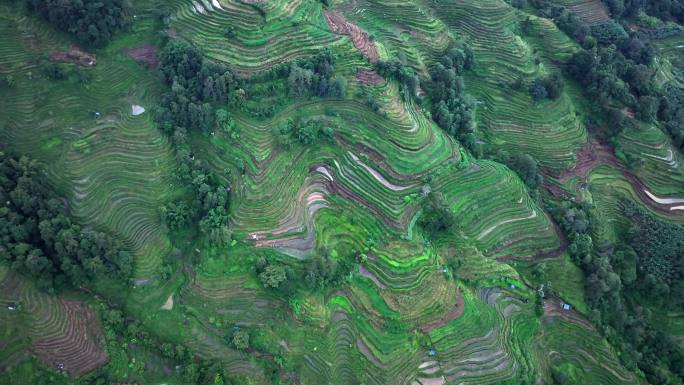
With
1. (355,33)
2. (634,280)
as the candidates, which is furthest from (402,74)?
(634,280)

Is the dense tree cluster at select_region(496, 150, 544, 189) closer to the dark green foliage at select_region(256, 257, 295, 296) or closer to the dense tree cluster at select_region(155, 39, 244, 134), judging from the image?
the dark green foliage at select_region(256, 257, 295, 296)

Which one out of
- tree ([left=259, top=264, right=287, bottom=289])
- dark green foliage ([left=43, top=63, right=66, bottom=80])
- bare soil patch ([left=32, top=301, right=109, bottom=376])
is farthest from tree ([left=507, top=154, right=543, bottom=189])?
dark green foliage ([left=43, top=63, right=66, bottom=80])

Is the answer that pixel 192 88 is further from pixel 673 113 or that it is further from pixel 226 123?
pixel 673 113

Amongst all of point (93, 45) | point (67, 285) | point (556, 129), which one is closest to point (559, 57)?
point (556, 129)

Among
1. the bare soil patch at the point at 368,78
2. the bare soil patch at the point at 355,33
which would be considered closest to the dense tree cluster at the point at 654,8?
the bare soil patch at the point at 355,33

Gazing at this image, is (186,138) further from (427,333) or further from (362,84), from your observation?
(427,333)

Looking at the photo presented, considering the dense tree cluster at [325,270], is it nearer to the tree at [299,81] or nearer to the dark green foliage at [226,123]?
the dark green foliage at [226,123]
